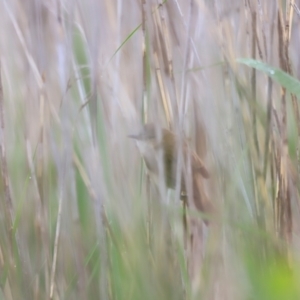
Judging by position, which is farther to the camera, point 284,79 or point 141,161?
point 141,161

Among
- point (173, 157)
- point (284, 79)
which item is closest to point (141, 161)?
point (173, 157)

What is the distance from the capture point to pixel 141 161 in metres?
0.86

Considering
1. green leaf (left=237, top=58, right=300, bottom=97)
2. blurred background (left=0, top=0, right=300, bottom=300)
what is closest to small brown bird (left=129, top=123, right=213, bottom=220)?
blurred background (left=0, top=0, right=300, bottom=300)

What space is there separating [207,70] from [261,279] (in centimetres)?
55

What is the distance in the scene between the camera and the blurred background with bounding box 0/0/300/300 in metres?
0.69

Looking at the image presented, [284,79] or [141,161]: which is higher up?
[284,79]

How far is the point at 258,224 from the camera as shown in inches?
28.5

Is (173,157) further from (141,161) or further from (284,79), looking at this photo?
(284,79)

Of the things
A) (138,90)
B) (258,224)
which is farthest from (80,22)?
(258,224)

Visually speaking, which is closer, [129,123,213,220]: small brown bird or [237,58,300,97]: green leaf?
→ [237,58,300,97]: green leaf

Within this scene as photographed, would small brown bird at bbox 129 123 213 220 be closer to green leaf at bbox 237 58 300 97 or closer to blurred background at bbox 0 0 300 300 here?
blurred background at bbox 0 0 300 300

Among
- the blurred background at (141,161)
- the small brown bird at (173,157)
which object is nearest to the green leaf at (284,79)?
the blurred background at (141,161)

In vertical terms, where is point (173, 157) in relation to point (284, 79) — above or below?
below

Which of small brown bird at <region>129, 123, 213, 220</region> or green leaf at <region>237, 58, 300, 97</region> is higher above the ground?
green leaf at <region>237, 58, 300, 97</region>
